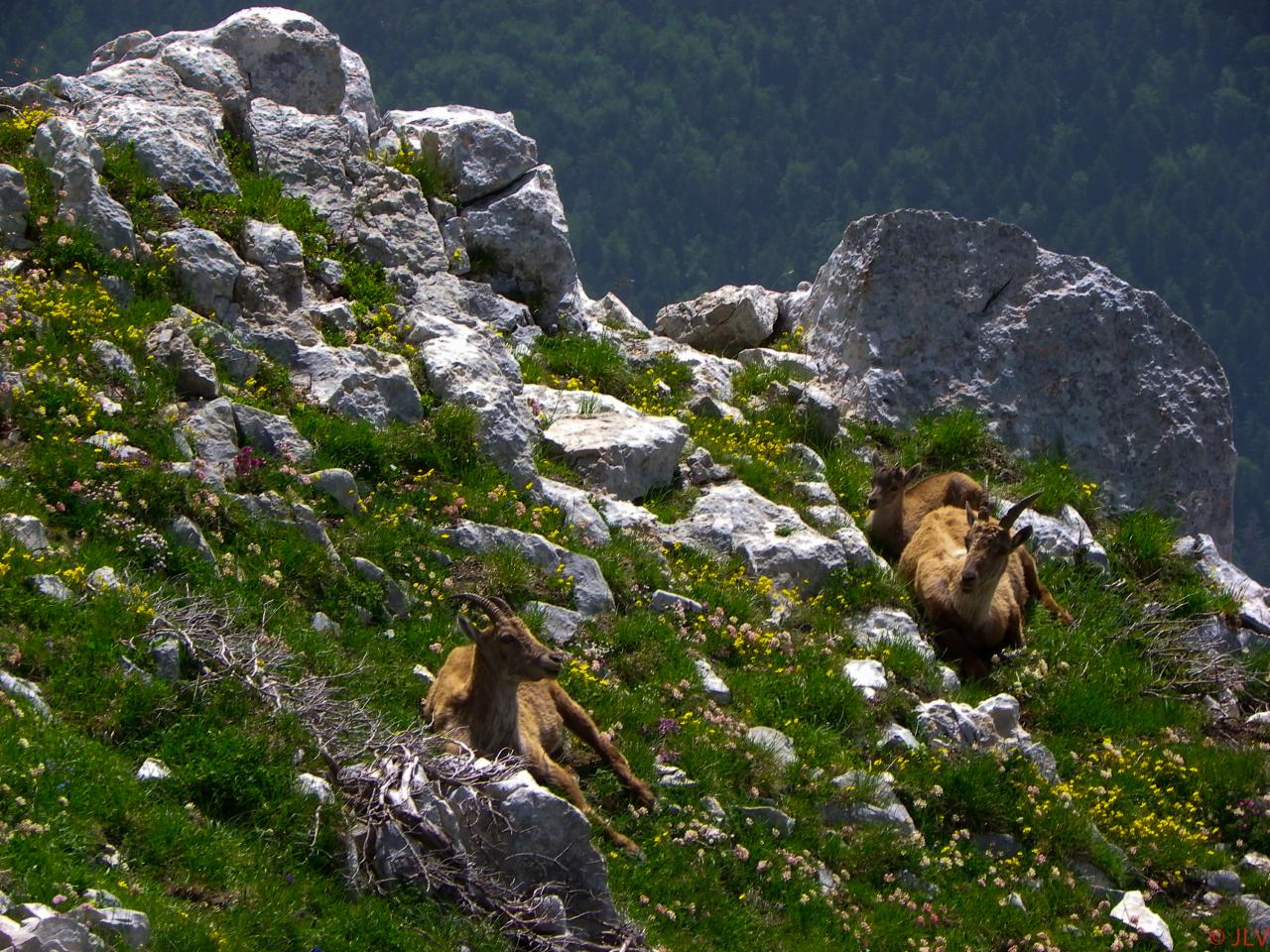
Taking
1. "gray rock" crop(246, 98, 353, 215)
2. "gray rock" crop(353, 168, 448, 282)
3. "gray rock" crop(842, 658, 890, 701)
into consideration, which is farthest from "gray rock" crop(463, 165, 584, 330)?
"gray rock" crop(842, 658, 890, 701)

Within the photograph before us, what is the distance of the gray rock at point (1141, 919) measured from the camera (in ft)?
35.0

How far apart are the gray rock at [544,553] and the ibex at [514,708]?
1.88 m

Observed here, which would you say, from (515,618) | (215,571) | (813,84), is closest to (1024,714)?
(515,618)

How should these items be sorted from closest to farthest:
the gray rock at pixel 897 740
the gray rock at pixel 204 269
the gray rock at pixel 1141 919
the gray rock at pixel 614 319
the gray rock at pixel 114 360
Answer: the gray rock at pixel 1141 919, the gray rock at pixel 897 740, the gray rock at pixel 114 360, the gray rock at pixel 204 269, the gray rock at pixel 614 319

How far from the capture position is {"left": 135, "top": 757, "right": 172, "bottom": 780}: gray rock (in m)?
8.34

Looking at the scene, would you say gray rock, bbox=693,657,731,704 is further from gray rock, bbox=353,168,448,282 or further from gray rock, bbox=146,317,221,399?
gray rock, bbox=353,168,448,282

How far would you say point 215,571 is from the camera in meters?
10.7

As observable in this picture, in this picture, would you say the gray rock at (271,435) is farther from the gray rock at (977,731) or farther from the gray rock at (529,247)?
the gray rock at (529,247)

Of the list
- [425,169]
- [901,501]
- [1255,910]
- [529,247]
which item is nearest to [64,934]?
[1255,910]

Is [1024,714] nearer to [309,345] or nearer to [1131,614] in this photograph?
[1131,614]

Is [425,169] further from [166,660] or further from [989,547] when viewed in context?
[166,660]

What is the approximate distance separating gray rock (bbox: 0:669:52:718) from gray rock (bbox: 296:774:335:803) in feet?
4.72

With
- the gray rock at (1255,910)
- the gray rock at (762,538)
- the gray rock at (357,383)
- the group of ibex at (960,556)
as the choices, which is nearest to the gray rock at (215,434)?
the gray rock at (357,383)

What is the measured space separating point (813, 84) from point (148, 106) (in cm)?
13891
